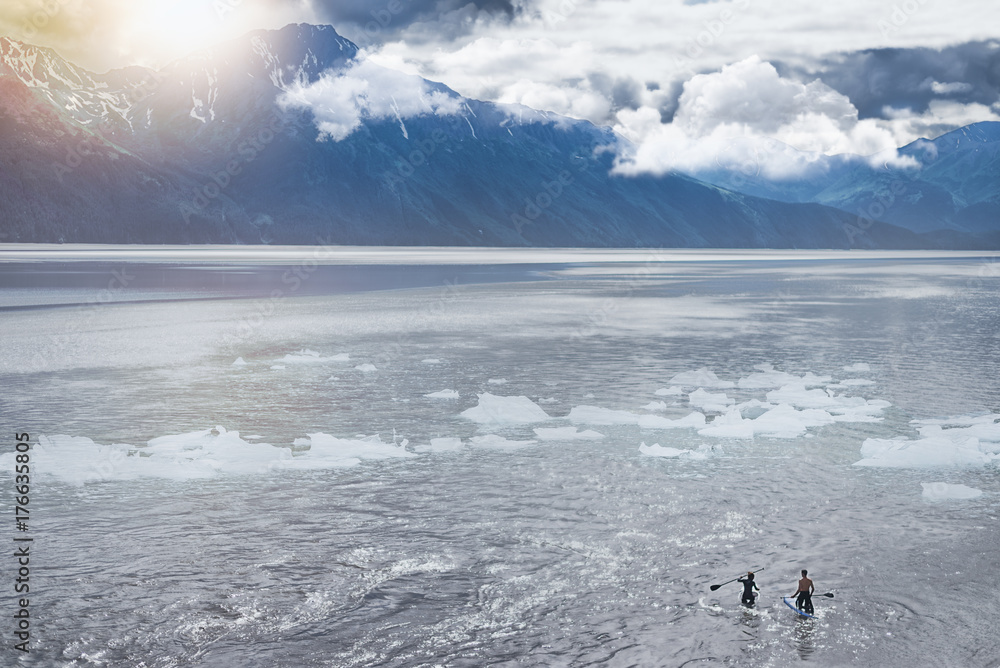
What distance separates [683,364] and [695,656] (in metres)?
23.9

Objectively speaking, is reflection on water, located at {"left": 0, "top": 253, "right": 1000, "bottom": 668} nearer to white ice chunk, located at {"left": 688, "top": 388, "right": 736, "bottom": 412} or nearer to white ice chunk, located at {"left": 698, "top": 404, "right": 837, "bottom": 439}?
white ice chunk, located at {"left": 688, "top": 388, "right": 736, "bottom": 412}

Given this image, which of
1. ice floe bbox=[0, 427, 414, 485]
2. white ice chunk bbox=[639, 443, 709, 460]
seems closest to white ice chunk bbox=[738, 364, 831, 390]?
white ice chunk bbox=[639, 443, 709, 460]

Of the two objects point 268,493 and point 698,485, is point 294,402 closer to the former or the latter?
point 268,493

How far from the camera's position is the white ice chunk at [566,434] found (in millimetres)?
21156

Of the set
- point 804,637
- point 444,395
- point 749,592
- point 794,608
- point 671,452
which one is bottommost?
point 804,637

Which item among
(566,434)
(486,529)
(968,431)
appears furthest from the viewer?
(566,434)

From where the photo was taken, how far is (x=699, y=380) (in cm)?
2908

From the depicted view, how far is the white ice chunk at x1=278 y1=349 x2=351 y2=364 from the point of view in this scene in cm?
3362

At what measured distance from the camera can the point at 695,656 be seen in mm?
10430

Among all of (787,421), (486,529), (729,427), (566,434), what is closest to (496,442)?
(566,434)

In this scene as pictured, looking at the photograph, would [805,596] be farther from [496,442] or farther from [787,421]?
[787,421]

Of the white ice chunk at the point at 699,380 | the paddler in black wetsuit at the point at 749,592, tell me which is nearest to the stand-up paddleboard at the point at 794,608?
the paddler in black wetsuit at the point at 749,592

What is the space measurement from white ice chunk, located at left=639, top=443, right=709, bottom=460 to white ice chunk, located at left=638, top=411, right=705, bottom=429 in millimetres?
2473

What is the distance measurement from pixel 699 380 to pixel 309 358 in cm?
1497
